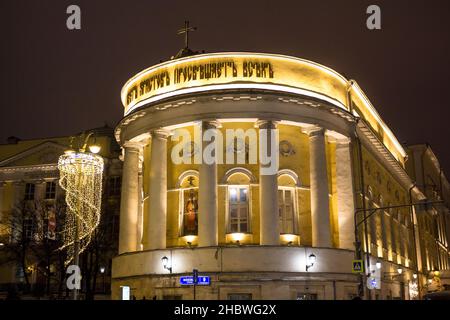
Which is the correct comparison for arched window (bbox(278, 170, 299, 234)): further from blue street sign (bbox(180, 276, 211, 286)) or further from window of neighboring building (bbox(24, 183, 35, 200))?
window of neighboring building (bbox(24, 183, 35, 200))

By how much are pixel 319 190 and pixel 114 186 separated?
986 inches

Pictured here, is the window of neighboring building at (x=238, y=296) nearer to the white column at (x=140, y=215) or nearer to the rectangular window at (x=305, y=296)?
the rectangular window at (x=305, y=296)

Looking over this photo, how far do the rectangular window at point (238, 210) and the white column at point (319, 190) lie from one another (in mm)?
3507

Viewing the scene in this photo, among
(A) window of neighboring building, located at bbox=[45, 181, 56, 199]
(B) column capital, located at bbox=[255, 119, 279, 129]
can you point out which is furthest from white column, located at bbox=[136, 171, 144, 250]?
(A) window of neighboring building, located at bbox=[45, 181, 56, 199]

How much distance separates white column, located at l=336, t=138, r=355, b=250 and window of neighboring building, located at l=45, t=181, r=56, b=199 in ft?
94.1

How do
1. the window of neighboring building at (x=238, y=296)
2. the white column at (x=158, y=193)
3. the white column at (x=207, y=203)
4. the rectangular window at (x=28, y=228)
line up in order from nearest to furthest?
the window of neighboring building at (x=238, y=296) → the white column at (x=207, y=203) → the white column at (x=158, y=193) → the rectangular window at (x=28, y=228)

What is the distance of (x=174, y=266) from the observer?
100 ft

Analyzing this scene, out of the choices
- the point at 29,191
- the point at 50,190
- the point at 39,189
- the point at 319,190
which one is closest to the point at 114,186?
the point at 50,190

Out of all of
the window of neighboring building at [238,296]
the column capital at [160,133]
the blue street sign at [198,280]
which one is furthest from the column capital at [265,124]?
the window of neighboring building at [238,296]

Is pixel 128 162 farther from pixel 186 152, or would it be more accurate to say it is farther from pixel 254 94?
pixel 254 94

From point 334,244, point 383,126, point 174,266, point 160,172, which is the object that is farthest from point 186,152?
point 383,126

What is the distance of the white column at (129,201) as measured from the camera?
3450 cm

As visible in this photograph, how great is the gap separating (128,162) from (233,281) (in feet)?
33.7
